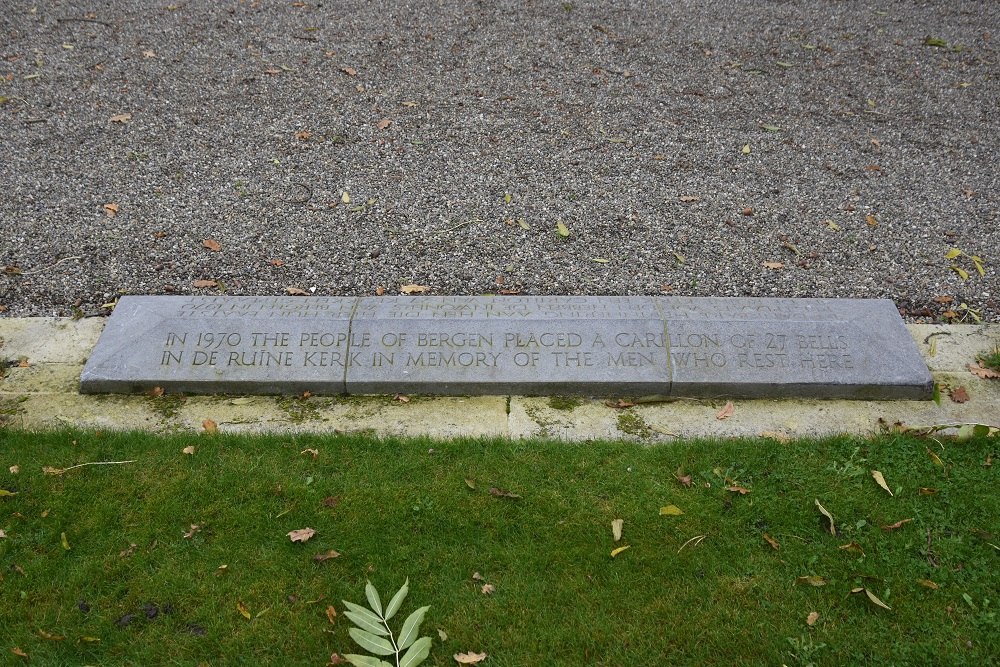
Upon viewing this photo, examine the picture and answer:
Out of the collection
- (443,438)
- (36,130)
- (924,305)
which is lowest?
(924,305)

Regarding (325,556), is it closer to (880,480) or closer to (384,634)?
(384,634)

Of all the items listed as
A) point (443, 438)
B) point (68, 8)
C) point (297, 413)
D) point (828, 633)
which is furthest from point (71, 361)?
point (68, 8)

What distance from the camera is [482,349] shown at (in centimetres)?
466

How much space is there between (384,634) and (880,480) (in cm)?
270

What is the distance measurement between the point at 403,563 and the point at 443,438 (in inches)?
35.1

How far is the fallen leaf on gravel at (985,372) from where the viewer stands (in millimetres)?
4719

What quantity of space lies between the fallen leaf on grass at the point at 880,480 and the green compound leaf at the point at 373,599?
105 inches

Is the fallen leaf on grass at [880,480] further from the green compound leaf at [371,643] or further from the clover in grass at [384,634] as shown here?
the green compound leaf at [371,643]

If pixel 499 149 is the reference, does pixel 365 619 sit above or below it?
above

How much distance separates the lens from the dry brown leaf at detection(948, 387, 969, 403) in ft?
14.9

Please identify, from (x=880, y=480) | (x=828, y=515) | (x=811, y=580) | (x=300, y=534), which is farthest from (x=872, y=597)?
(x=300, y=534)

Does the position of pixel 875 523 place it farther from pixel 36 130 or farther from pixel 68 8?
pixel 68 8

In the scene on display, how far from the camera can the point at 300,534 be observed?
12.0 ft

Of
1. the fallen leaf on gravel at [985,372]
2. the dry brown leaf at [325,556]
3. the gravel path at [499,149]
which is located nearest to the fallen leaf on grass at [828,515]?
the fallen leaf on gravel at [985,372]
